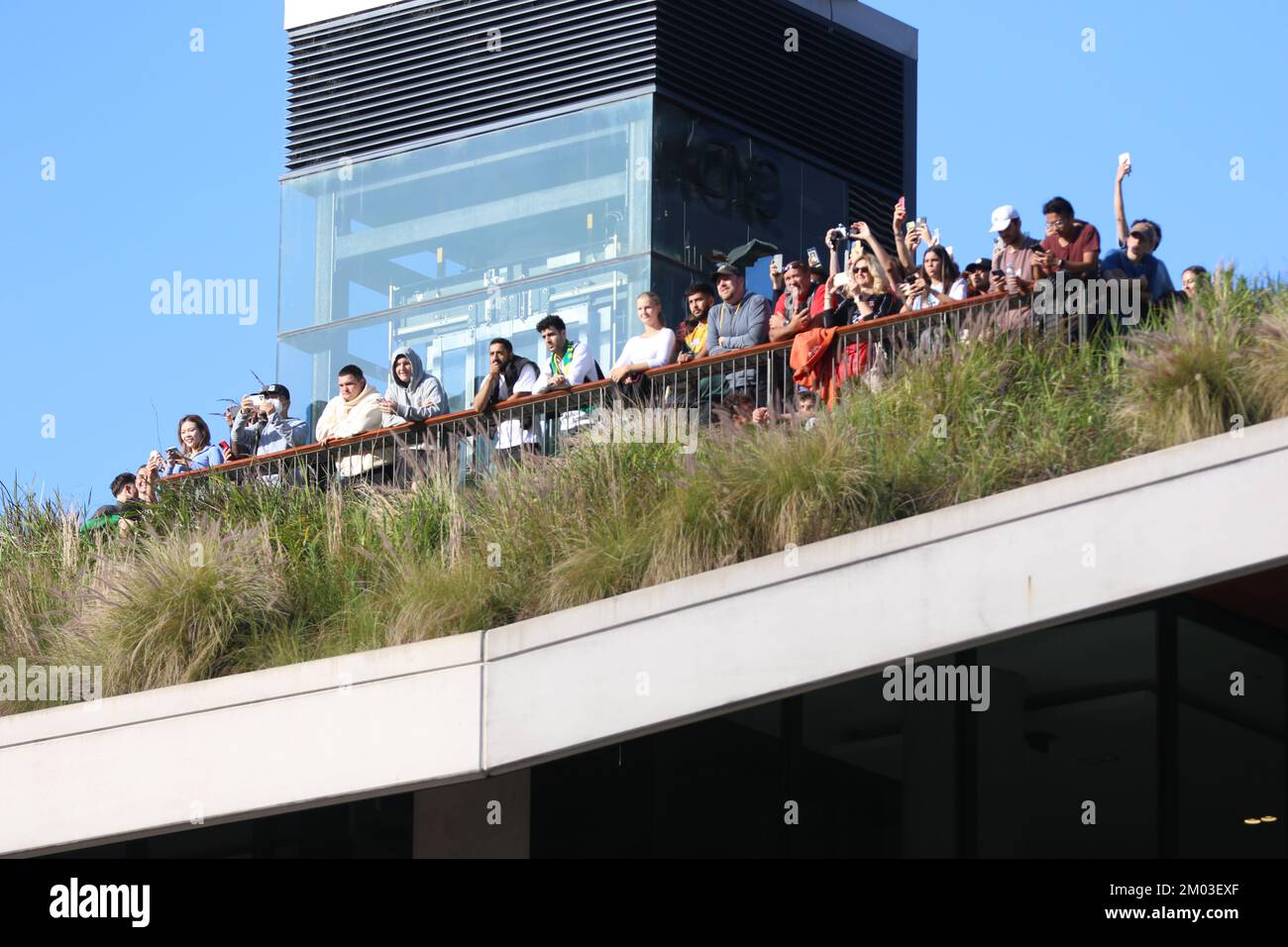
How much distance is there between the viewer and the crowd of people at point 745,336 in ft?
42.2

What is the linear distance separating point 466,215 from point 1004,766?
16644mm

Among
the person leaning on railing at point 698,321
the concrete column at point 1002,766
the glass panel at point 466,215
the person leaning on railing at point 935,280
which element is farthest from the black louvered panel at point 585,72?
the concrete column at point 1002,766

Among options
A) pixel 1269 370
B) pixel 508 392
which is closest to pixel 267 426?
pixel 508 392

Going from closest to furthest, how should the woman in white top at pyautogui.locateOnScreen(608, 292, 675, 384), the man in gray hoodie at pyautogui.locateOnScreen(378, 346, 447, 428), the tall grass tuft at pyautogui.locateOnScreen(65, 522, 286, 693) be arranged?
the tall grass tuft at pyautogui.locateOnScreen(65, 522, 286, 693) → the woman in white top at pyautogui.locateOnScreen(608, 292, 675, 384) → the man in gray hoodie at pyautogui.locateOnScreen(378, 346, 447, 428)

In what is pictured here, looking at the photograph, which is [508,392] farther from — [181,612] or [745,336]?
[181,612]

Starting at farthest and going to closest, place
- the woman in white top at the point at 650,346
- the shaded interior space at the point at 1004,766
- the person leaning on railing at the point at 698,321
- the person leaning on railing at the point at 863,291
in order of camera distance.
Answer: the person leaning on railing at the point at 698,321
the woman in white top at the point at 650,346
the person leaning on railing at the point at 863,291
the shaded interior space at the point at 1004,766

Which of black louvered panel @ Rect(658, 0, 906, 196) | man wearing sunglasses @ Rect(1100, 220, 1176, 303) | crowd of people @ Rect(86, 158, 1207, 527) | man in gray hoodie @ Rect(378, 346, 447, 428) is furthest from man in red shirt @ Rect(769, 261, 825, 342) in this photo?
black louvered panel @ Rect(658, 0, 906, 196)

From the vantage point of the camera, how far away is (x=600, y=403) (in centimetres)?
1389

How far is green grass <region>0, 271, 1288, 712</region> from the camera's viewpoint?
1158cm

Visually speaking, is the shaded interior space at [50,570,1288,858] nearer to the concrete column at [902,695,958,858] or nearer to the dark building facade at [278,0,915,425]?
the concrete column at [902,695,958,858]

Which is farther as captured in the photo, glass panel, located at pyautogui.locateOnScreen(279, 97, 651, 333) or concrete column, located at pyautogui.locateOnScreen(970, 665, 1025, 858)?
glass panel, located at pyautogui.locateOnScreen(279, 97, 651, 333)

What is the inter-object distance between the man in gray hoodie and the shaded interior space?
3.16 meters

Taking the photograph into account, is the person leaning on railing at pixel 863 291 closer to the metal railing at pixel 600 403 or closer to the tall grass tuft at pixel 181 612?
the metal railing at pixel 600 403

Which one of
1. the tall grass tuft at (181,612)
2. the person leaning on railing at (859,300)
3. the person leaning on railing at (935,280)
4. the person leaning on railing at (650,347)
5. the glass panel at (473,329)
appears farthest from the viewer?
the glass panel at (473,329)
